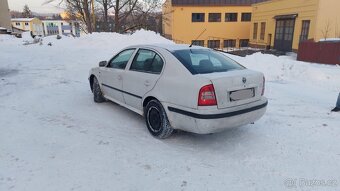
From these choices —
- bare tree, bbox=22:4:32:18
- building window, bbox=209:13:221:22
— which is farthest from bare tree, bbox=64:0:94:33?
bare tree, bbox=22:4:32:18

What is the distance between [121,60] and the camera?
17.5ft

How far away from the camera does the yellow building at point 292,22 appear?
1955 cm

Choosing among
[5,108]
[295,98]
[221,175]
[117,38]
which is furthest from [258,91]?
[117,38]

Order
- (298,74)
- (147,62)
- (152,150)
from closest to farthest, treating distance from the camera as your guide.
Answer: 1. (152,150)
2. (147,62)
3. (298,74)

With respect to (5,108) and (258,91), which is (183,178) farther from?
(5,108)

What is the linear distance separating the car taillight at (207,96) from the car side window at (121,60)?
6.76 feet

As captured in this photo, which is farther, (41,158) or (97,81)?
(97,81)

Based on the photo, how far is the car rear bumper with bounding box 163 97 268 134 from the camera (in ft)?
11.8

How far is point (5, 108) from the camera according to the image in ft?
19.0

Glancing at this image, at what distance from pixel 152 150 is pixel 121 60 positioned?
2203mm

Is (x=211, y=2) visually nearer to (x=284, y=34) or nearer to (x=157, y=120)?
(x=284, y=34)

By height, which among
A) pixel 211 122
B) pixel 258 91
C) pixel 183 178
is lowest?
pixel 183 178

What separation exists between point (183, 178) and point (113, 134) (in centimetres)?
172

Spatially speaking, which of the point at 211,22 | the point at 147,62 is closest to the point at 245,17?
the point at 211,22
